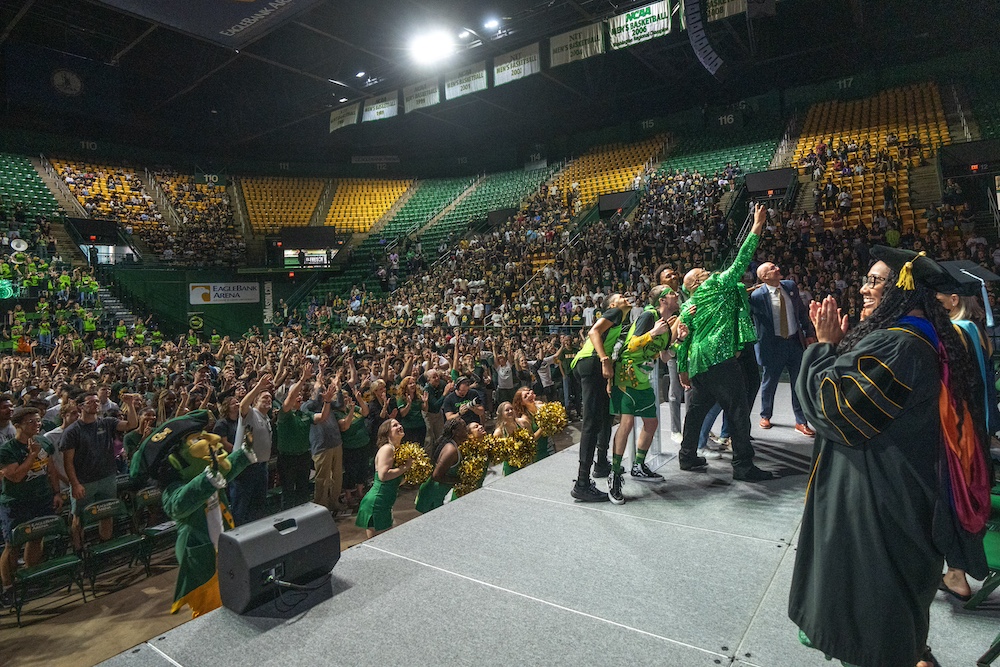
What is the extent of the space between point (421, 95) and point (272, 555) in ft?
78.2

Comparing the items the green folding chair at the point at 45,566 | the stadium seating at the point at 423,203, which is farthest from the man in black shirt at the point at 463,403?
the stadium seating at the point at 423,203

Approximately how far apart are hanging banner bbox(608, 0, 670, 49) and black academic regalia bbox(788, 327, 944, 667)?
17.9m

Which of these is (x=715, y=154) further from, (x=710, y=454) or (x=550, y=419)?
(x=710, y=454)

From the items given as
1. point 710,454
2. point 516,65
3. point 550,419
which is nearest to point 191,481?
point 550,419

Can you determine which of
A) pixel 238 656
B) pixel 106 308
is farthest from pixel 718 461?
pixel 106 308

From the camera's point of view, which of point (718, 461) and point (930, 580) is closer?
point (930, 580)

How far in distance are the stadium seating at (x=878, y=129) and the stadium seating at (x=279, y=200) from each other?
22.3 meters

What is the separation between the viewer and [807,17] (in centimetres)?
1939

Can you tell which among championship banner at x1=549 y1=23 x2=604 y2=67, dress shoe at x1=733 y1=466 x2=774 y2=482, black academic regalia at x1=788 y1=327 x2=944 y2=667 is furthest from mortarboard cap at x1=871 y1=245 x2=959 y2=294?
championship banner at x1=549 y1=23 x2=604 y2=67

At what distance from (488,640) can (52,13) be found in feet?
84.8

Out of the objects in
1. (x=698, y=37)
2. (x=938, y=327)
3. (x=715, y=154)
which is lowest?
(x=938, y=327)

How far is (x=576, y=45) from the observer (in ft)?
62.5

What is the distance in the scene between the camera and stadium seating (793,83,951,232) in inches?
615

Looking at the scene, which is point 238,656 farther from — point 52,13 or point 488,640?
point 52,13
